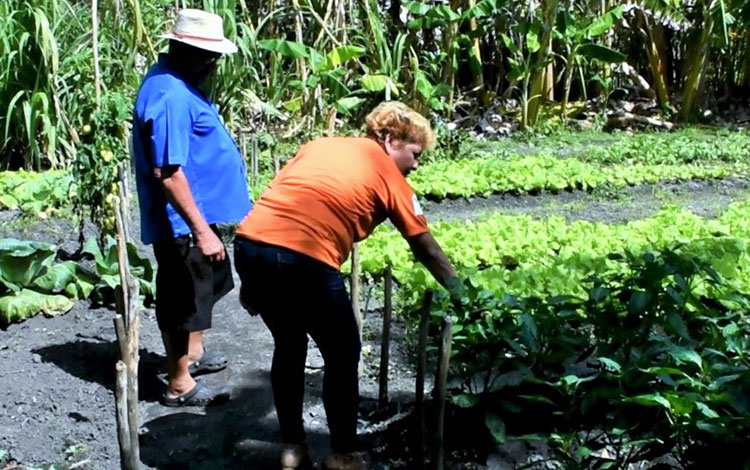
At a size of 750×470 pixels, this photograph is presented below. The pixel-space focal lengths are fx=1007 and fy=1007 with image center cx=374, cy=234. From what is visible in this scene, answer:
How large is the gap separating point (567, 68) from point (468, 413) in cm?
1022

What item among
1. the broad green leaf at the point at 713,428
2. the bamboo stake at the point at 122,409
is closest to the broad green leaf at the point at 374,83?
the bamboo stake at the point at 122,409

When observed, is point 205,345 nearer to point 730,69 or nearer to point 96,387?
point 96,387

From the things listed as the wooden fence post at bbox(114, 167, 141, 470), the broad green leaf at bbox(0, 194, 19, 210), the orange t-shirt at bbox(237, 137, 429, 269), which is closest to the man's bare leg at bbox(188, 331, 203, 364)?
the wooden fence post at bbox(114, 167, 141, 470)

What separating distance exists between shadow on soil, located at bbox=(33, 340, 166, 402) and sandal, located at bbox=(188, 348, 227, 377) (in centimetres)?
15

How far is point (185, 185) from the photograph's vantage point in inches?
162

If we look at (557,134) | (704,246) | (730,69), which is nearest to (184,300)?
(704,246)

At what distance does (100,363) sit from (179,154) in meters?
1.38

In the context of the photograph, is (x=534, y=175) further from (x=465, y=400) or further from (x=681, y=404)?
(x=681, y=404)

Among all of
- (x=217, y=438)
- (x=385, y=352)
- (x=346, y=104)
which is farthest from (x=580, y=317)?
(x=346, y=104)

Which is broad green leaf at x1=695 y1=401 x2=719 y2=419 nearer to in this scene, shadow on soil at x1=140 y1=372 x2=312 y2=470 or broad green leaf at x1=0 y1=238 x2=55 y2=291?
shadow on soil at x1=140 y1=372 x2=312 y2=470

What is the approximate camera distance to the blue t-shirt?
4.08 metres

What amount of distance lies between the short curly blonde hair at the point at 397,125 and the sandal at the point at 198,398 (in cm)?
153

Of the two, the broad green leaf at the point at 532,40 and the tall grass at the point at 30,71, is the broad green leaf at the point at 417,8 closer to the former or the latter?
A: the broad green leaf at the point at 532,40

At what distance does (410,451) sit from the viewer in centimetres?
398
